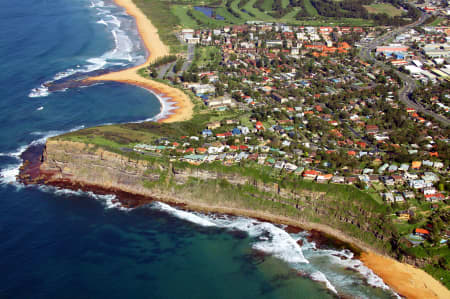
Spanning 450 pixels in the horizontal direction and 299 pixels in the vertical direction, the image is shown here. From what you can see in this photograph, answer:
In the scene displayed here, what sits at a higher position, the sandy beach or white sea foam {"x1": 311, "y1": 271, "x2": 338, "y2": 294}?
the sandy beach

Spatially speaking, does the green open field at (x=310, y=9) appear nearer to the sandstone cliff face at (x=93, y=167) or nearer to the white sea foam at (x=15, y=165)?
the white sea foam at (x=15, y=165)

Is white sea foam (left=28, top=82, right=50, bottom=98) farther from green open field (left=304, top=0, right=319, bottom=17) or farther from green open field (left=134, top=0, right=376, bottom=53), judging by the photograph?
green open field (left=304, top=0, right=319, bottom=17)

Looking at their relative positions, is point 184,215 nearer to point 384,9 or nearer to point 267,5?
point 267,5

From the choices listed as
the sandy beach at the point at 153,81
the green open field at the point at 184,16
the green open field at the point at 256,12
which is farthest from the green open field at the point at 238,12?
the sandy beach at the point at 153,81

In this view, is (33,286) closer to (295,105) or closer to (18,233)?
(18,233)

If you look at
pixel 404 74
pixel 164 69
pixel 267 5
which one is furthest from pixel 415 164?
pixel 267 5

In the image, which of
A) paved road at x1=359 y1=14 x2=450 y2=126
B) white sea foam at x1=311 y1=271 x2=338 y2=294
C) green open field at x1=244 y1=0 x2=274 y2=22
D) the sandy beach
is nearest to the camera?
white sea foam at x1=311 y1=271 x2=338 y2=294

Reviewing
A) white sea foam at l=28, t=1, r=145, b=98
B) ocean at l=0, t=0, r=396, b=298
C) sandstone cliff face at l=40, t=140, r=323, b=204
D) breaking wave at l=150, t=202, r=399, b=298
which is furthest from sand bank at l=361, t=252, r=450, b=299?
white sea foam at l=28, t=1, r=145, b=98
